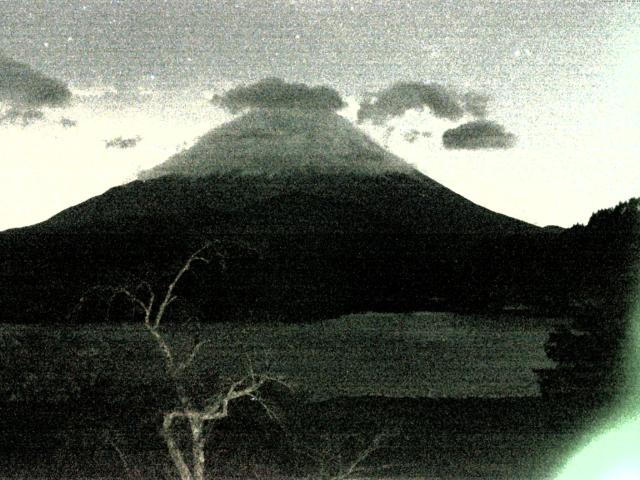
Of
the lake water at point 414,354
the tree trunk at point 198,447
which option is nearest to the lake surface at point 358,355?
the lake water at point 414,354

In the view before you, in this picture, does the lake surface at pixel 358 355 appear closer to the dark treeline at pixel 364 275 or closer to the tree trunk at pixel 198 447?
the dark treeline at pixel 364 275

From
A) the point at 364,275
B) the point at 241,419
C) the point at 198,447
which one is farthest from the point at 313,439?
the point at 364,275

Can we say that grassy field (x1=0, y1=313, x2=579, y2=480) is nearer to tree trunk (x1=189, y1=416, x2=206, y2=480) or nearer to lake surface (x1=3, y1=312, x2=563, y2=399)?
lake surface (x1=3, y1=312, x2=563, y2=399)

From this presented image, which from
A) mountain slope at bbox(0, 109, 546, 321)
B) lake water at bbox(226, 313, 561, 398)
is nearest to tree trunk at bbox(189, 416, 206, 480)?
mountain slope at bbox(0, 109, 546, 321)

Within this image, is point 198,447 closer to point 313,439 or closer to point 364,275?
point 313,439

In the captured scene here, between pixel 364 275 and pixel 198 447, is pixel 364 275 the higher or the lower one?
the higher one

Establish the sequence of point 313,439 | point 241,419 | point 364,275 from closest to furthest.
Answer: point 313,439
point 241,419
point 364,275
